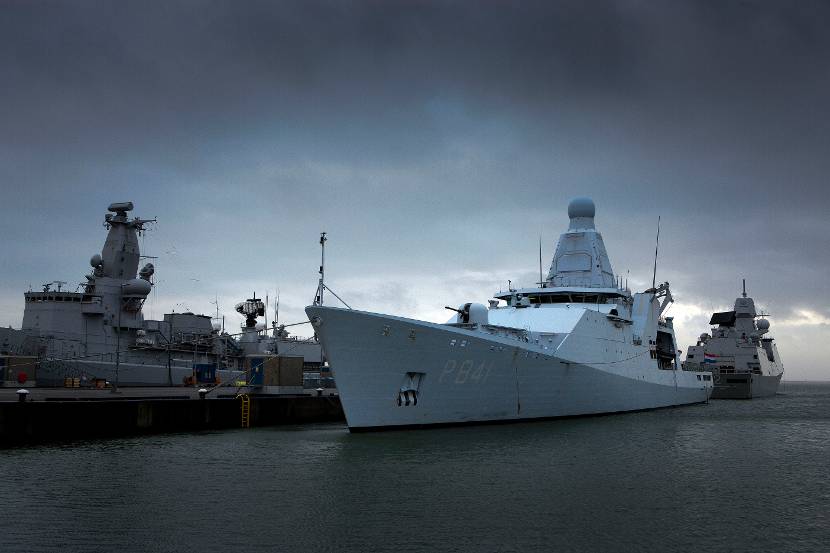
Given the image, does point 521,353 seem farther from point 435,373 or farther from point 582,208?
point 582,208

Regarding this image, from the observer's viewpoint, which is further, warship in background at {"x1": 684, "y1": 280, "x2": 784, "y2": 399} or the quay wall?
warship in background at {"x1": 684, "y1": 280, "x2": 784, "y2": 399}

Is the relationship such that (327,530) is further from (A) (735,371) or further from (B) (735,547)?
(A) (735,371)

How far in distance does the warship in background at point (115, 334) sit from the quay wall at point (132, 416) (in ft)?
16.3

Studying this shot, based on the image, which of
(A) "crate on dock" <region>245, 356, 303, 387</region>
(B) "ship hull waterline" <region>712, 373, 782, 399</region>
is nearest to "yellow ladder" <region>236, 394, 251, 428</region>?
(A) "crate on dock" <region>245, 356, 303, 387</region>

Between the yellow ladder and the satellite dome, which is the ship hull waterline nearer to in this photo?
the satellite dome

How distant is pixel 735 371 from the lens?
74.7 m

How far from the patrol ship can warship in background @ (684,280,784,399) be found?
95.1 ft

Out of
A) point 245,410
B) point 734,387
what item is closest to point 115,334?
point 245,410

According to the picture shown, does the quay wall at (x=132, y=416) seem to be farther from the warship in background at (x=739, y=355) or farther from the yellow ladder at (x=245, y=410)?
the warship in background at (x=739, y=355)

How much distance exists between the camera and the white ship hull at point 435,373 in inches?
1002

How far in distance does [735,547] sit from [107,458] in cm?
1757

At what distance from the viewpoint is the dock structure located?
25047mm

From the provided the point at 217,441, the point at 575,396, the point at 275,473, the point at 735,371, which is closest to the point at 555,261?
the point at 575,396

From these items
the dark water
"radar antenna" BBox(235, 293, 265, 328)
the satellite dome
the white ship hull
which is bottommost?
the dark water
